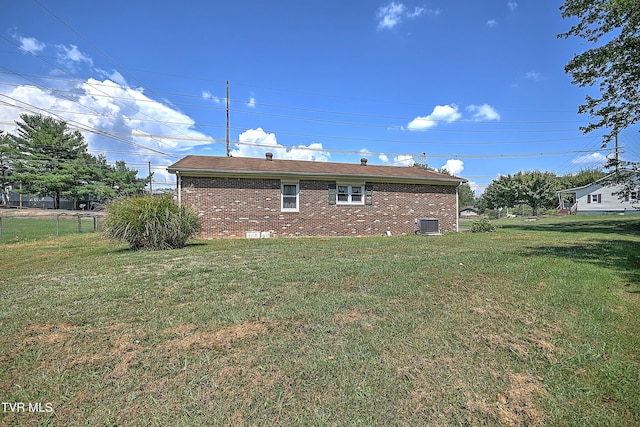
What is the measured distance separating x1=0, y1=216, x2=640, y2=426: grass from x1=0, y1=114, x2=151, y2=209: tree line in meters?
38.5

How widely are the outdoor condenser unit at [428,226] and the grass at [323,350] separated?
986cm

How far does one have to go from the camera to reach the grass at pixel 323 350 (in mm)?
2123

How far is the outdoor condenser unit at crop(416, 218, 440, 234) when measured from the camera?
1477 centimetres

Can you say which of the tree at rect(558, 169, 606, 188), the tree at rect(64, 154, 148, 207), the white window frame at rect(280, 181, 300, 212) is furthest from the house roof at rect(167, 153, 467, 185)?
the tree at rect(558, 169, 606, 188)

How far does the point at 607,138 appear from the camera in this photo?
49.2ft

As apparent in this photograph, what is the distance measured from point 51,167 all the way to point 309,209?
42729 millimetres

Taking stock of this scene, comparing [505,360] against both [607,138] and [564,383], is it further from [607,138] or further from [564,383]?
[607,138]

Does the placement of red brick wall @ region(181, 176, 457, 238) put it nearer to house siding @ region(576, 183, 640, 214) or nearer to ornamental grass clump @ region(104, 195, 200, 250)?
ornamental grass clump @ region(104, 195, 200, 250)

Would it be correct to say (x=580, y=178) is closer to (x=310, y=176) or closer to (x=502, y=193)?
(x=502, y=193)

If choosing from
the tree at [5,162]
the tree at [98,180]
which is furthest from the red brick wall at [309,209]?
the tree at [5,162]

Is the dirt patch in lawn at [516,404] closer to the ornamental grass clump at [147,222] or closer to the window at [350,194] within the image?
the ornamental grass clump at [147,222]

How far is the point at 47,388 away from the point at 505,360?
3526 millimetres

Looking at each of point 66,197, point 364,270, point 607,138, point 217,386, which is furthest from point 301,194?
point 66,197

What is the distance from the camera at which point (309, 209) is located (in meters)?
13.8
